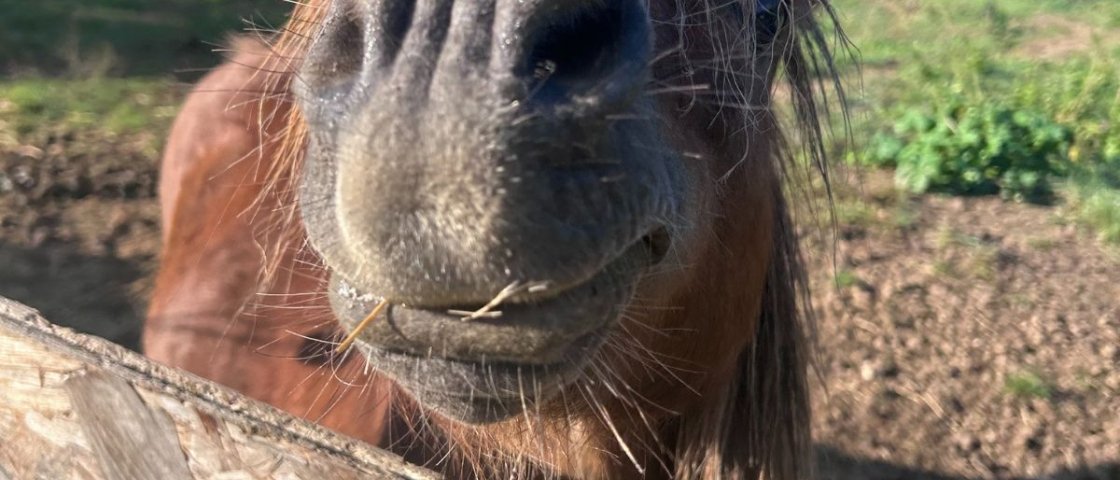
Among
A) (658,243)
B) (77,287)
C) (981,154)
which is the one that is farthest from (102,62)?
(658,243)

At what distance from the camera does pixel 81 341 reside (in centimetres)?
167

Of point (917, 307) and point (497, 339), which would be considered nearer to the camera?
point (497, 339)

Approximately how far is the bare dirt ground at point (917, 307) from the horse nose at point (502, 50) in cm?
190

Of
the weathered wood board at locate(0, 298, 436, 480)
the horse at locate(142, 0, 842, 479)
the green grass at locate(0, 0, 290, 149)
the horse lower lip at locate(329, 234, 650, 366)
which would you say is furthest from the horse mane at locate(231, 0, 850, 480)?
the green grass at locate(0, 0, 290, 149)

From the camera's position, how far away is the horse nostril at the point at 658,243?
1.57m

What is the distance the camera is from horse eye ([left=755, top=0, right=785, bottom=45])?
6.65 ft

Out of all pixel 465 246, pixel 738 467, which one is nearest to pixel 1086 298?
pixel 738 467

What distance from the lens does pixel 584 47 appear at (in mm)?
1280

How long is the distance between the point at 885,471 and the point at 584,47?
3.14 metres

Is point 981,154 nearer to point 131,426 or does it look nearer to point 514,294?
point 514,294

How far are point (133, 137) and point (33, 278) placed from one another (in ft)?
5.79

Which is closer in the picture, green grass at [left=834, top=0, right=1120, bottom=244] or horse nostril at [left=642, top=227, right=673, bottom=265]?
horse nostril at [left=642, top=227, right=673, bottom=265]

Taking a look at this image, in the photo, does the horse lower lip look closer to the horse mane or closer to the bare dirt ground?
the horse mane

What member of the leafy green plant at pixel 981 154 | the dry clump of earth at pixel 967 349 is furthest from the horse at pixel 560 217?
the leafy green plant at pixel 981 154
